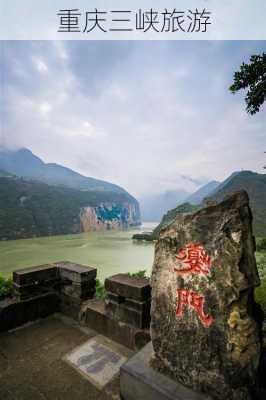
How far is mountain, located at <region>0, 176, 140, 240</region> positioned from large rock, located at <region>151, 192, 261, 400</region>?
1878 inches

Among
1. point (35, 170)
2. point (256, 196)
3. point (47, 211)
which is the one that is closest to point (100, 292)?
point (256, 196)

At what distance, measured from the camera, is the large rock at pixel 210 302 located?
4.22 feet

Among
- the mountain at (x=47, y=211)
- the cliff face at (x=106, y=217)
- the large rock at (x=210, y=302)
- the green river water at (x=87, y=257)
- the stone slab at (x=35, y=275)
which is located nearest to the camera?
the large rock at (x=210, y=302)

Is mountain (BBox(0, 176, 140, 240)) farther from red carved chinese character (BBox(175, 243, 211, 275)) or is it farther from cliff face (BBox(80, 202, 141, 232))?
red carved chinese character (BBox(175, 243, 211, 275))

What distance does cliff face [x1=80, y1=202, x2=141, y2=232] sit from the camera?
7525cm

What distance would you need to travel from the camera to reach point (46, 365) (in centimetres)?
208

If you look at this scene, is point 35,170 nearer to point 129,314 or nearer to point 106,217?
point 106,217

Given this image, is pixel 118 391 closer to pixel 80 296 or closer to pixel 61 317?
pixel 80 296

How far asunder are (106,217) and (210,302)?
91237mm

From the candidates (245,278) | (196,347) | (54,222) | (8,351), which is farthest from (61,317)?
(54,222)

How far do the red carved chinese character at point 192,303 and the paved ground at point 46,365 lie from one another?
990mm

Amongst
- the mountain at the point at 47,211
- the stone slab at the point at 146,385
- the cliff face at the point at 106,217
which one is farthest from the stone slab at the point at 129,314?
the cliff face at the point at 106,217

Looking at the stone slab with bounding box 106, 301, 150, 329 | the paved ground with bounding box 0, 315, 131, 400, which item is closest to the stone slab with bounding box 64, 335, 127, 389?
the paved ground with bounding box 0, 315, 131, 400

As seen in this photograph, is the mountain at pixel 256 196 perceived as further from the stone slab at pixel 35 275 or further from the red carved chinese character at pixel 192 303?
the red carved chinese character at pixel 192 303
